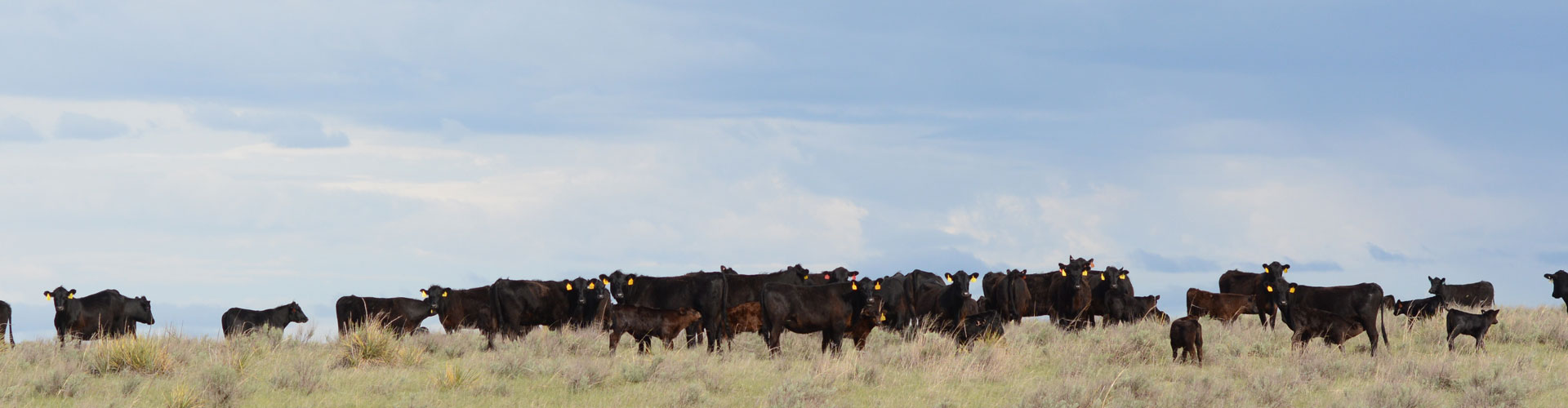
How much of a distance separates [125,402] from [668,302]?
8.83 metres

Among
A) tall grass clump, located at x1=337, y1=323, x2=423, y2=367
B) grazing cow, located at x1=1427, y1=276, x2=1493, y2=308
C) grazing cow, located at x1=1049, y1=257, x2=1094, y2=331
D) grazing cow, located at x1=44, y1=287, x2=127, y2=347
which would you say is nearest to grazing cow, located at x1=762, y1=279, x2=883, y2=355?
tall grass clump, located at x1=337, y1=323, x2=423, y2=367

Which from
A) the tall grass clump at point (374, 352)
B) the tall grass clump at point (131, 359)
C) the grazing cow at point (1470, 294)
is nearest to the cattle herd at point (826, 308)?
the tall grass clump at point (374, 352)

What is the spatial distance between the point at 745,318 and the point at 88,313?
14427 millimetres

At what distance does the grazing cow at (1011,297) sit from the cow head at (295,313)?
15.5m

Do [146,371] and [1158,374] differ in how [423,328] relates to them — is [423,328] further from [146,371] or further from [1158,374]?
[1158,374]

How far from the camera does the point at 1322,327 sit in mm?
18750

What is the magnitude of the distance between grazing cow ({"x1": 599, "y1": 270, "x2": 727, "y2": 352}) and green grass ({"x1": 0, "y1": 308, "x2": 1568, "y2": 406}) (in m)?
0.85

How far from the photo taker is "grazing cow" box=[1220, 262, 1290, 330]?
66.6ft

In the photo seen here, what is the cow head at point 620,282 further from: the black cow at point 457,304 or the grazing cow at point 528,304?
the black cow at point 457,304

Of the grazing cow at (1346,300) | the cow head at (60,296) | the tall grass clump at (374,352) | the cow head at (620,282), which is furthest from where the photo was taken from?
the cow head at (60,296)

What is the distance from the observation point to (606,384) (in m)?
14.8

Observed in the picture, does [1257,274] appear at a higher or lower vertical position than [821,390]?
higher

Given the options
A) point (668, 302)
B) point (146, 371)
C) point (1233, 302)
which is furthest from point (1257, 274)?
point (146, 371)

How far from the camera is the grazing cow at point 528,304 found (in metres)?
21.2
